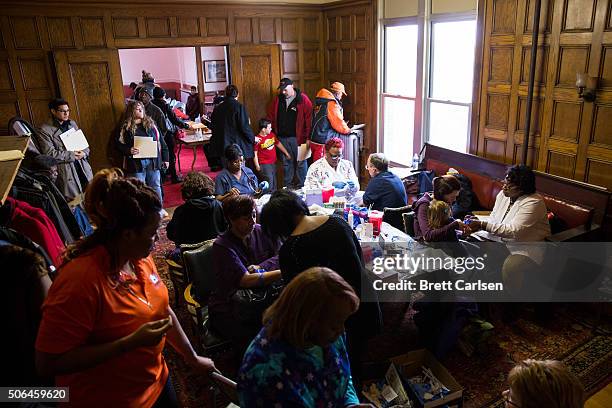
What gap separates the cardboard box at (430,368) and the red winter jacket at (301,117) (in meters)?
4.54

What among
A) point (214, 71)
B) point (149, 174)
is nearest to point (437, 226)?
point (149, 174)

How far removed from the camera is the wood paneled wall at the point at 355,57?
6.62m

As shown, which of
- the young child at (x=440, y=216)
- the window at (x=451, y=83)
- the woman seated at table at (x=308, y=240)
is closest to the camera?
the woman seated at table at (x=308, y=240)

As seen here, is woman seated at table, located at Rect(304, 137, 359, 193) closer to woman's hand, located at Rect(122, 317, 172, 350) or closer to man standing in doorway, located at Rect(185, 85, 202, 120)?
woman's hand, located at Rect(122, 317, 172, 350)

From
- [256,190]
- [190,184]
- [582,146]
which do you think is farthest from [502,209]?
[190,184]

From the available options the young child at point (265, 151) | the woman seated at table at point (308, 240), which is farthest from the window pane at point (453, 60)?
the woman seated at table at point (308, 240)

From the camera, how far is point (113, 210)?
1.47 m

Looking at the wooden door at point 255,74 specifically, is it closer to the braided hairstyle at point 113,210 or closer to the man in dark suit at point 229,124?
the man in dark suit at point 229,124

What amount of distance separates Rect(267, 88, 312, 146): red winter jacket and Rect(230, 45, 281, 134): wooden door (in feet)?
1.32

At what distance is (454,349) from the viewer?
3.30 m

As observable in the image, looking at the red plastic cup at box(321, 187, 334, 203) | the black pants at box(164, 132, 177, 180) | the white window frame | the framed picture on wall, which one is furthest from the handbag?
the framed picture on wall

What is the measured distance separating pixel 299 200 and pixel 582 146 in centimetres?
313

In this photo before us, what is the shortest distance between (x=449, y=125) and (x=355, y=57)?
6.66 feet

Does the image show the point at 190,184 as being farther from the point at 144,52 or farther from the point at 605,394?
the point at 144,52
